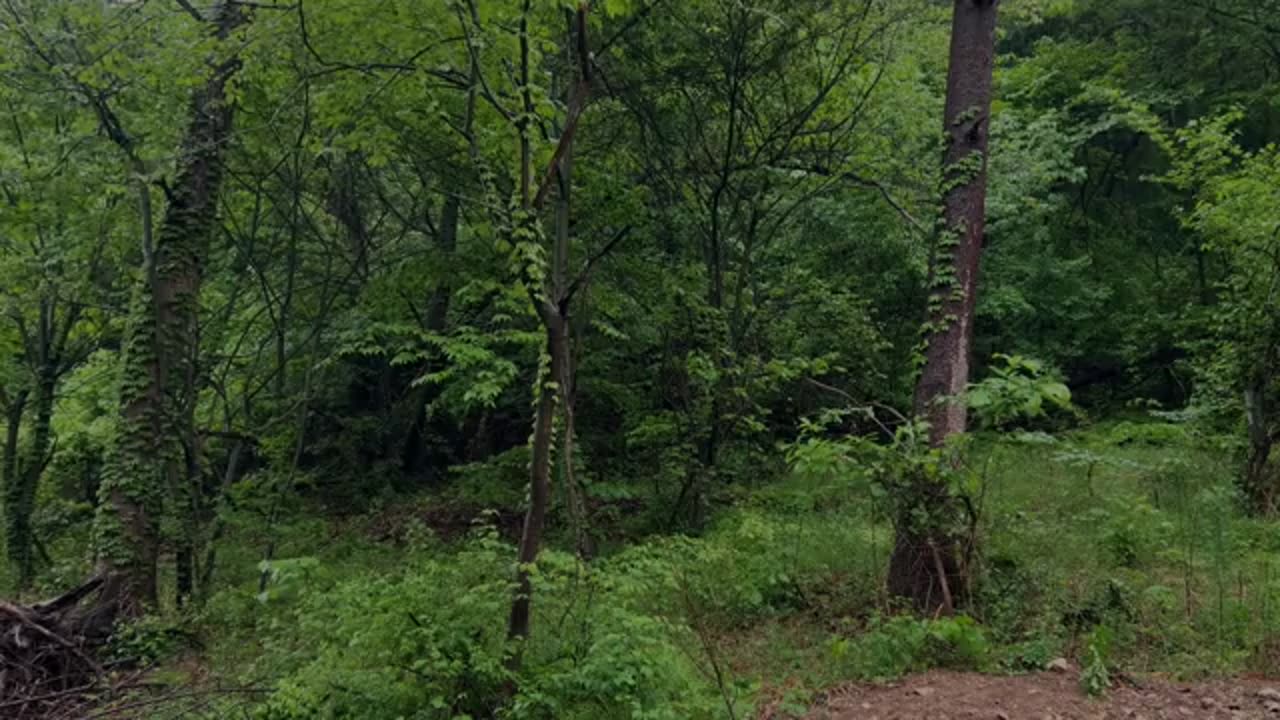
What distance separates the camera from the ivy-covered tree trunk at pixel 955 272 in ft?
15.7

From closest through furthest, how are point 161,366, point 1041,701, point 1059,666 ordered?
point 1041,701, point 1059,666, point 161,366

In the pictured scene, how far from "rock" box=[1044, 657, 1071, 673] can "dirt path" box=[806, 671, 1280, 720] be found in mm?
47

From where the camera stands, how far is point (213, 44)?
5793mm

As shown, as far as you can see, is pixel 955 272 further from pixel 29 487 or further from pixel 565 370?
pixel 29 487

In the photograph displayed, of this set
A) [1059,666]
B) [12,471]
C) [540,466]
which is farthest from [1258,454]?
[12,471]

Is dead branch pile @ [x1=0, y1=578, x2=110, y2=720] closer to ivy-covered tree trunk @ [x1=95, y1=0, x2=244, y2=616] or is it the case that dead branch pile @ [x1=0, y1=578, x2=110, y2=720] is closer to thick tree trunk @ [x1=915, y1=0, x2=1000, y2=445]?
ivy-covered tree trunk @ [x1=95, y1=0, x2=244, y2=616]

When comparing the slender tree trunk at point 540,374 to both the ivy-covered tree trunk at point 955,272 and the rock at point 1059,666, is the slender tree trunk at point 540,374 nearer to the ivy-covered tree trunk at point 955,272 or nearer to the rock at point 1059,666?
the ivy-covered tree trunk at point 955,272

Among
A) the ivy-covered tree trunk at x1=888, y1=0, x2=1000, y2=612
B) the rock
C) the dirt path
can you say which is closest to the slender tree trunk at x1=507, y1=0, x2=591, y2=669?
the dirt path

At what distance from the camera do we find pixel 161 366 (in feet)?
22.2

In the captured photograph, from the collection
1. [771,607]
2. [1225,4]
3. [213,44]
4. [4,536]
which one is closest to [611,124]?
[213,44]

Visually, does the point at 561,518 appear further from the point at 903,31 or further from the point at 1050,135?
the point at 1050,135

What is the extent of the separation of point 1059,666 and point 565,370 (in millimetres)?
2946

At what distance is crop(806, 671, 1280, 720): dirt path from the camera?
3459mm

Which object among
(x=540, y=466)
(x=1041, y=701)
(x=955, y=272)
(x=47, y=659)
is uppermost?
(x=955, y=272)
